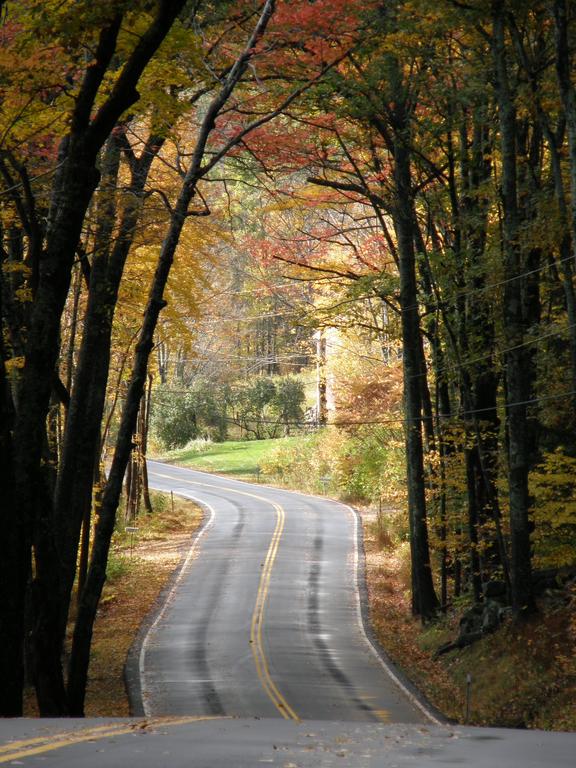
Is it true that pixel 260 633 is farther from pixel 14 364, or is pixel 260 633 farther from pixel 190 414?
pixel 190 414

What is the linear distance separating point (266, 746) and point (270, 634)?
746 inches

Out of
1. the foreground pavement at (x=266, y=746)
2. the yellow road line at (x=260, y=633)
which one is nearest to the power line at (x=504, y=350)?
the yellow road line at (x=260, y=633)

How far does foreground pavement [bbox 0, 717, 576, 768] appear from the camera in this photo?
5.79 meters

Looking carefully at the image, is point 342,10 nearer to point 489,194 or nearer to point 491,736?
point 489,194

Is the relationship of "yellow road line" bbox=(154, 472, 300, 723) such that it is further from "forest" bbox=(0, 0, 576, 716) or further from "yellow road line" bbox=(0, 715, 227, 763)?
"forest" bbox=(0, 0, 576, 716)

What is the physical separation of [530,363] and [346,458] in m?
27.8

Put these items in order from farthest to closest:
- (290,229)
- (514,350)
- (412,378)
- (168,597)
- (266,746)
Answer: (290,229), (168,597), (412,378), (514,350), (266,746)

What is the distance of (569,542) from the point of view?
2088 cm

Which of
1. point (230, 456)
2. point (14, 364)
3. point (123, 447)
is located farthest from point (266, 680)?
point (230, 456)

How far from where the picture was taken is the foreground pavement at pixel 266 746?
228 inches

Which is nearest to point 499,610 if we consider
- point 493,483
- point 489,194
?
point 493,483

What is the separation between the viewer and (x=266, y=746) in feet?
21.7

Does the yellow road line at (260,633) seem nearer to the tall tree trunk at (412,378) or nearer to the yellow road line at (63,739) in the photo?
the yellow road line at (63,739)

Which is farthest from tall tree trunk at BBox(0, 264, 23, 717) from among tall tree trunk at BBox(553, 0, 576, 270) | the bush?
the bush
